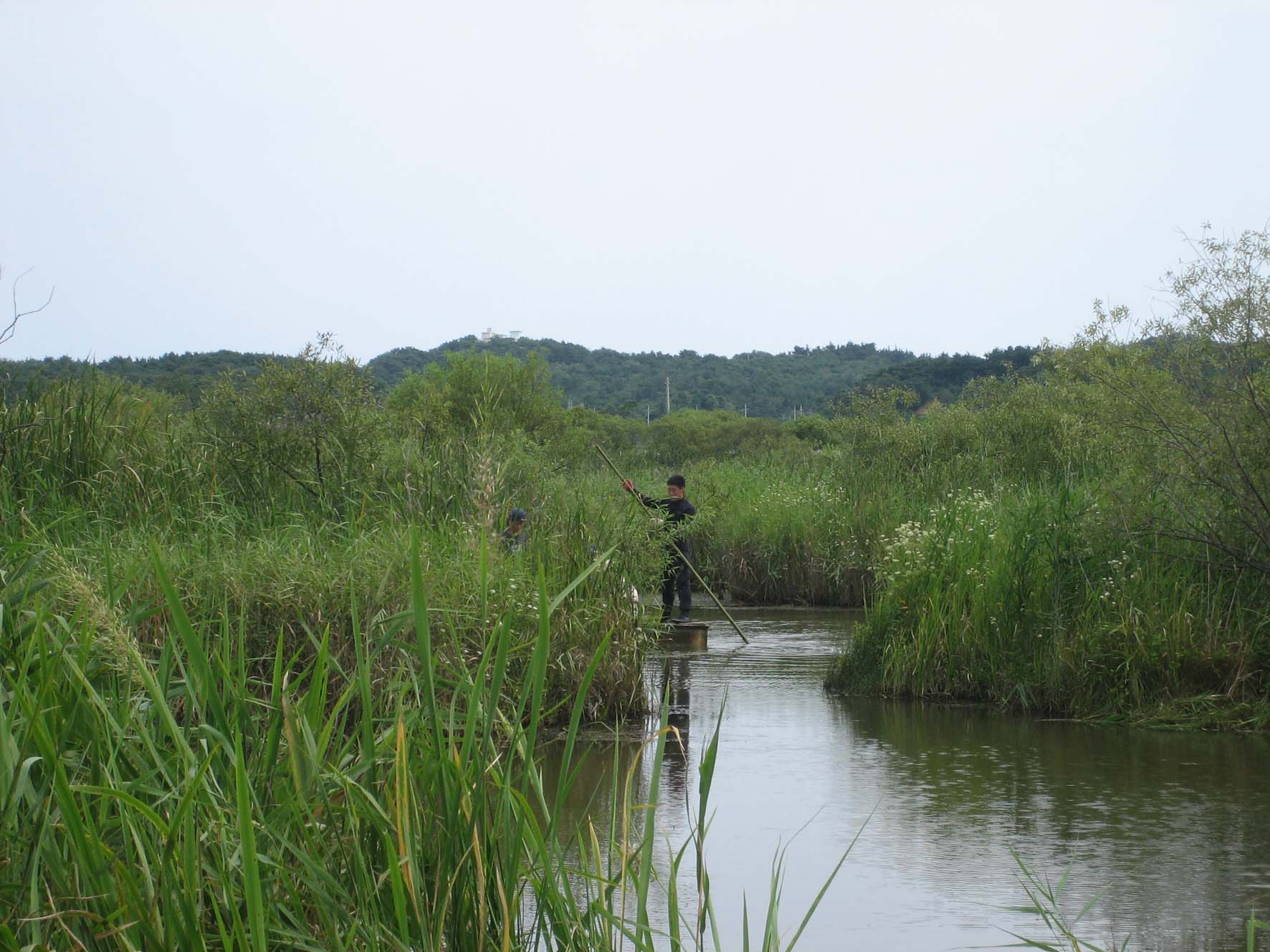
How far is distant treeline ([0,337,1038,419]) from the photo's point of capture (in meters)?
89.9

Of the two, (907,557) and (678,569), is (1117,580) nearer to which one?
(907,557)

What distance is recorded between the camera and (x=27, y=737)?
3428mm

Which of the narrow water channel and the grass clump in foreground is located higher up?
the grass clump in foreground

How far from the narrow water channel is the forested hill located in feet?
306

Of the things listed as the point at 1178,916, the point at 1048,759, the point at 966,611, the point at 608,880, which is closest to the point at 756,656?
the point at 966,611

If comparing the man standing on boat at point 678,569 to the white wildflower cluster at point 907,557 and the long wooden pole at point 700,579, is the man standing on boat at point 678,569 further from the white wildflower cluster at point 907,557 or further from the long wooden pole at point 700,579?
the white wildflower cluster at point 907,557

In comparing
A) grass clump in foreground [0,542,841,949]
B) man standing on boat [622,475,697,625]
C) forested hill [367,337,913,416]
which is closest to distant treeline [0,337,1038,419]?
forested hill [367,337,913,416]

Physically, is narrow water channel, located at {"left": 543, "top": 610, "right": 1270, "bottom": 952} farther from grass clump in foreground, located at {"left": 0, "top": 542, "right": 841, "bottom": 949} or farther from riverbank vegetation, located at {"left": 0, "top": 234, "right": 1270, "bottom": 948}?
grass clump in foreground, located at {"left": 0, "top": 542, "right": 841, "bottom": 949}

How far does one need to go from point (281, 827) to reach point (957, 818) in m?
5.22

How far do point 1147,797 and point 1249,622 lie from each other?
306 cm

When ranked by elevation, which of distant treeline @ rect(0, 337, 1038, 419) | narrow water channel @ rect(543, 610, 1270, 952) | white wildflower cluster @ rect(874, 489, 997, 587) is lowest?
narrow water channel @ rect(543, 610, 1270, 952)

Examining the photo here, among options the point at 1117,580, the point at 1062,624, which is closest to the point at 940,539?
the point at 1062,624

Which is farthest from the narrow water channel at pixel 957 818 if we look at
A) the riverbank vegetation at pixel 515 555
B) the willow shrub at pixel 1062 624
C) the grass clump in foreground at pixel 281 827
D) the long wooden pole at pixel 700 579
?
the long wooden pole at pixel 700 579

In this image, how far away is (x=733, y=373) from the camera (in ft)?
412
